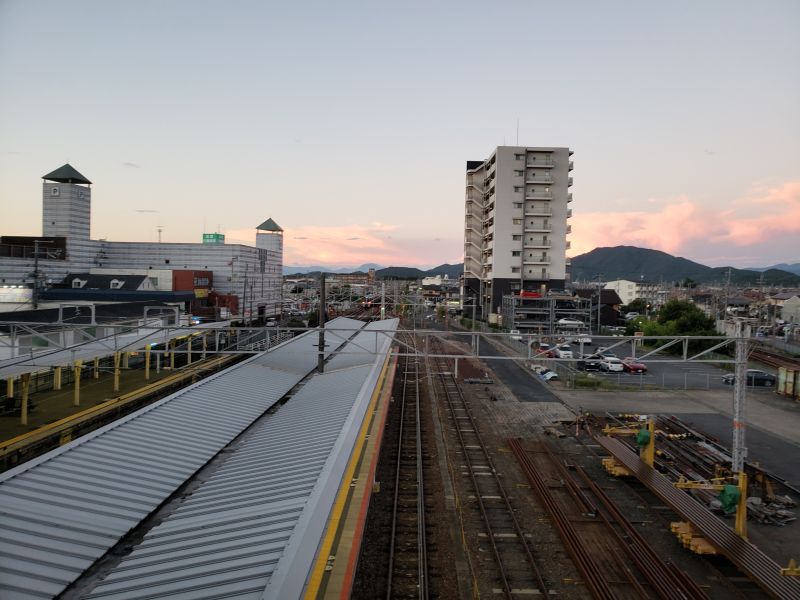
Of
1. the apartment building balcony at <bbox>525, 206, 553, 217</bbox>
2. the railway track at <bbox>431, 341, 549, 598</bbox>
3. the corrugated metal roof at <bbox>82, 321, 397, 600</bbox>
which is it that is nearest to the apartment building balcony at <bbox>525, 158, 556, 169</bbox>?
the apartment building balcony at <bbox>525, 206, 553, 217</bbox>

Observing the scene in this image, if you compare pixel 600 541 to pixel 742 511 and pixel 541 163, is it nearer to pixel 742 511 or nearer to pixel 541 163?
pixel 742 511

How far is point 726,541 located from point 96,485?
344 inches

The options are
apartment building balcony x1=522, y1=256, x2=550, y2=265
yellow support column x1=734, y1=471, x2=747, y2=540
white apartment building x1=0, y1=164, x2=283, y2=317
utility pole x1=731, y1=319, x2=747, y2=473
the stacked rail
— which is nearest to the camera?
the stacked rail

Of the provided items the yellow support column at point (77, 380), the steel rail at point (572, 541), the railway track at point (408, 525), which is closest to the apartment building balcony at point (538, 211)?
the railway track at point (408, 525)

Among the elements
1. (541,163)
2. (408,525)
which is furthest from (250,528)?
(541,163)

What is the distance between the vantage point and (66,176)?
42094 millimetres

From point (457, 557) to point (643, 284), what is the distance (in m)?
77.1

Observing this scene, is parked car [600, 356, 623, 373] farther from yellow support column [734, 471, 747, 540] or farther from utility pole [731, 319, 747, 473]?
yellow support column [734, 471, 747, 540]

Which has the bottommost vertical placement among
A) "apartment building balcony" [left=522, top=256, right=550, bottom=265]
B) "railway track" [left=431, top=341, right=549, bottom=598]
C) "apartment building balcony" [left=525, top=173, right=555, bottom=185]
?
"railway track" [left=431, top=341, right=549, bottom=598]

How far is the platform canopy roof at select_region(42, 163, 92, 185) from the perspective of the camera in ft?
137

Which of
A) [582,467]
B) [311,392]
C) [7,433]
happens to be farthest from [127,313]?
[582,467]

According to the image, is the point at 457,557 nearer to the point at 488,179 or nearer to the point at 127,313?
the point at 127,313

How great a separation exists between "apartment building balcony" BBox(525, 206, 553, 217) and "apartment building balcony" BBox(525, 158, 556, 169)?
10.6ft

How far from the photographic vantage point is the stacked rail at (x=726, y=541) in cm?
613
